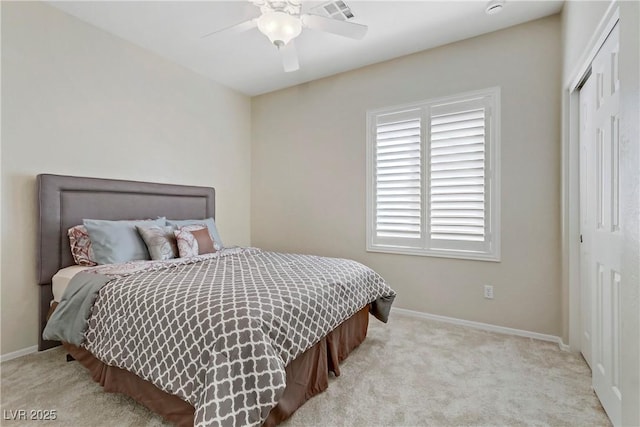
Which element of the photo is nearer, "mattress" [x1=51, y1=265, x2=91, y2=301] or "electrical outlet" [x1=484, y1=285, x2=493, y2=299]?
"mattress" [x1=51, y1=265, x2=91, y2=301]

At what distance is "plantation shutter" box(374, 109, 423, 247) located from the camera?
10.9 ft

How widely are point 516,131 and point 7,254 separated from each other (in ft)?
14.0

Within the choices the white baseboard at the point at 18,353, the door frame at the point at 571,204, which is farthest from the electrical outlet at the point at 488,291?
the white baseboard at the point at 18,353

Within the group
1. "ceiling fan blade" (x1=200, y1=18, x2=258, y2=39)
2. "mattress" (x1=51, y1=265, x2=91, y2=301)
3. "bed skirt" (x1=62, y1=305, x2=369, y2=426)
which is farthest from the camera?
"mattress" (x1=51, y1=265, x2=91, y2=301)

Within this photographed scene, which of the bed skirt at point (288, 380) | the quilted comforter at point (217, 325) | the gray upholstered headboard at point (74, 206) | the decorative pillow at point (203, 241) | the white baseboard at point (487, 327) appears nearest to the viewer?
the quilted comforter at point (217, 325)

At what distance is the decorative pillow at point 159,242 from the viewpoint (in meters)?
2.67

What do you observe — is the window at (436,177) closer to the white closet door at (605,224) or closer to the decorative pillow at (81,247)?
the white closet door at (605,224)

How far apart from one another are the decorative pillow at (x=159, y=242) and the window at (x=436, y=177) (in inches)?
80.4

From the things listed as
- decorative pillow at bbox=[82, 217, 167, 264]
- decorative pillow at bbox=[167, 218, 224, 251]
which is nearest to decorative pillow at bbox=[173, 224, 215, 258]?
decorative pillow at bbox=[167, 218, 224, 251]

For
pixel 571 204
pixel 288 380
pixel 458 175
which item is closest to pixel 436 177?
pixel 458 175

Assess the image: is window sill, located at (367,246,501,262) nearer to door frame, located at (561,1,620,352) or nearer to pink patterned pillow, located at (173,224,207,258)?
door frame, located at (561,1,620,352)

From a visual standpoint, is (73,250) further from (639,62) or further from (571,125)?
(571,125)

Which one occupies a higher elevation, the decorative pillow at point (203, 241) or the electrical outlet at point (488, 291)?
the decorative pillow at point (203, 241)

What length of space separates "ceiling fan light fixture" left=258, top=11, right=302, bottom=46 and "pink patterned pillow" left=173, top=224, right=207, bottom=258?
179 centimetres
